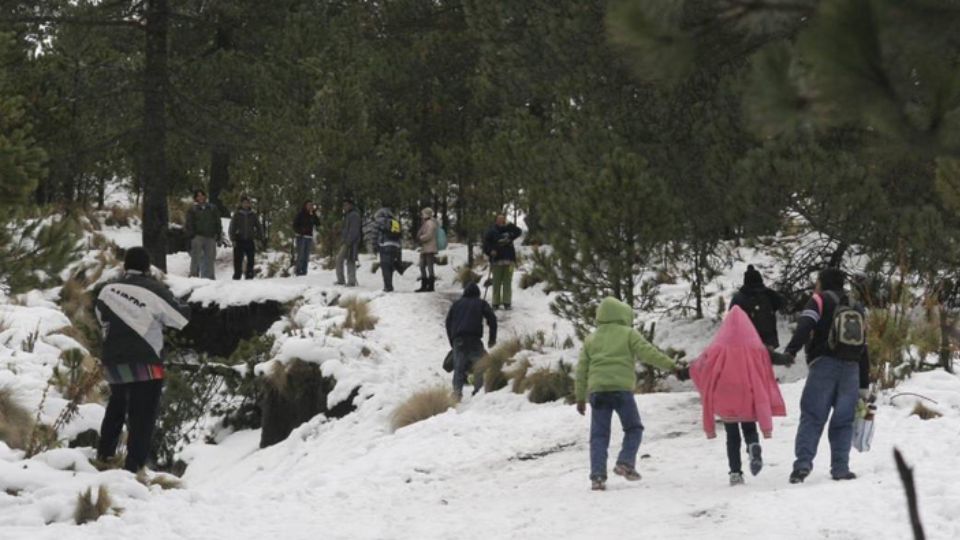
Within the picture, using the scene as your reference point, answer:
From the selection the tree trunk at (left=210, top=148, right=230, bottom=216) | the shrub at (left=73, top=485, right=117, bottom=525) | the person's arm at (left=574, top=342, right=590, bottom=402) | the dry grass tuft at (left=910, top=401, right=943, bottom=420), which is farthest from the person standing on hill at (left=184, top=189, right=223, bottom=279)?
the dry grass tuft at (left=910, top=401, right=943, bottom=420)

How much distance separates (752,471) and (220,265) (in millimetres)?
20818

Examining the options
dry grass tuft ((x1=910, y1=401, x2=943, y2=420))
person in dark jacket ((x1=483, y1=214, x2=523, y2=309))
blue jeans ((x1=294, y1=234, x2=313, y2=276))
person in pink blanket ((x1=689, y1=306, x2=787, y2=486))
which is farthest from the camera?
blue jeans ((x1=294, y1=234, x2=313, y2=276))

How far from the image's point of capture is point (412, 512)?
8.79 meters

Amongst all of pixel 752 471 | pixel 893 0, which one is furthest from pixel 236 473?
pixel 893 0

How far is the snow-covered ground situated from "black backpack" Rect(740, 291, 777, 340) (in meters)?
0.91

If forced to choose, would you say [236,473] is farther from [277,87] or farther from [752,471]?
[277,87]

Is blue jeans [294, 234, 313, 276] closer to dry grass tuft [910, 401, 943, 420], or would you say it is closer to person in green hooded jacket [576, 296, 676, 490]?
person in green hooded jacket [576, 296, 676, 490]

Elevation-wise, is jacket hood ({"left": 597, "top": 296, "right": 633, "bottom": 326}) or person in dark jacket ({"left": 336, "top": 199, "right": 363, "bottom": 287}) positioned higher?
person in dark jacket ({"left": 336, "top": 199, "right": 363, "bottom": 287})

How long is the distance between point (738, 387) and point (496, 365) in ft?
21.3

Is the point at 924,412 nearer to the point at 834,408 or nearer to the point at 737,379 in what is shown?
the point at 834,408

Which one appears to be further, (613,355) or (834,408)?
(613,355)

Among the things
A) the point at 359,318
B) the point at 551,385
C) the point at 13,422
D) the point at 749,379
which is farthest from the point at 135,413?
the point at 359,318

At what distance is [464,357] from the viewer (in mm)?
14500

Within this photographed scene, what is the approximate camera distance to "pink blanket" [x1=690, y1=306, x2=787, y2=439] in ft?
27.5
